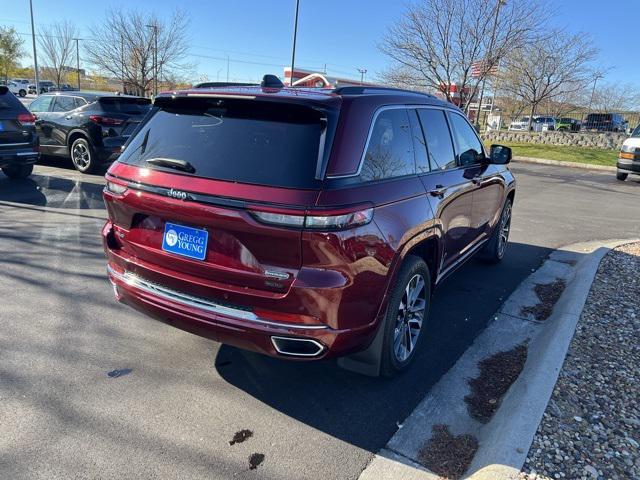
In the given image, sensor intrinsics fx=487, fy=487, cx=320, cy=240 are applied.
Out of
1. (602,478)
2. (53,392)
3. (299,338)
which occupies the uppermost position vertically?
(299,338)

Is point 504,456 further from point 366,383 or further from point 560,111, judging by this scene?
point 560,111

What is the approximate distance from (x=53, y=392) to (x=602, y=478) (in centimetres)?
306

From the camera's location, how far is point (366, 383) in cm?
335

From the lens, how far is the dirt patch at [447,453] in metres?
2.54

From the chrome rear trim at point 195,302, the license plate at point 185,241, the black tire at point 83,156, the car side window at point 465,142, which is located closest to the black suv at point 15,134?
the black tire at point 83,156

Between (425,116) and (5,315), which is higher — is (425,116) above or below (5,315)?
above

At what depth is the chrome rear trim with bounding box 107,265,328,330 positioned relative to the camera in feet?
8.55

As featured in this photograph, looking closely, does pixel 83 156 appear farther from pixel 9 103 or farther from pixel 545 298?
pixel 545 298

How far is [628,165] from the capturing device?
52.1ft

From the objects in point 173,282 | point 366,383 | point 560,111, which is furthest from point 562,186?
point 560,111

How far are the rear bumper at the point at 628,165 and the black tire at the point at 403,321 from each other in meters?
15.5

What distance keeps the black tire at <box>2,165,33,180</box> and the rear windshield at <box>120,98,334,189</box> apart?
26.6ft

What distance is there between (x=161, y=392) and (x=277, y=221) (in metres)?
1.44

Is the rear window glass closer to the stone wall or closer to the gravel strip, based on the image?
the gravel strip
